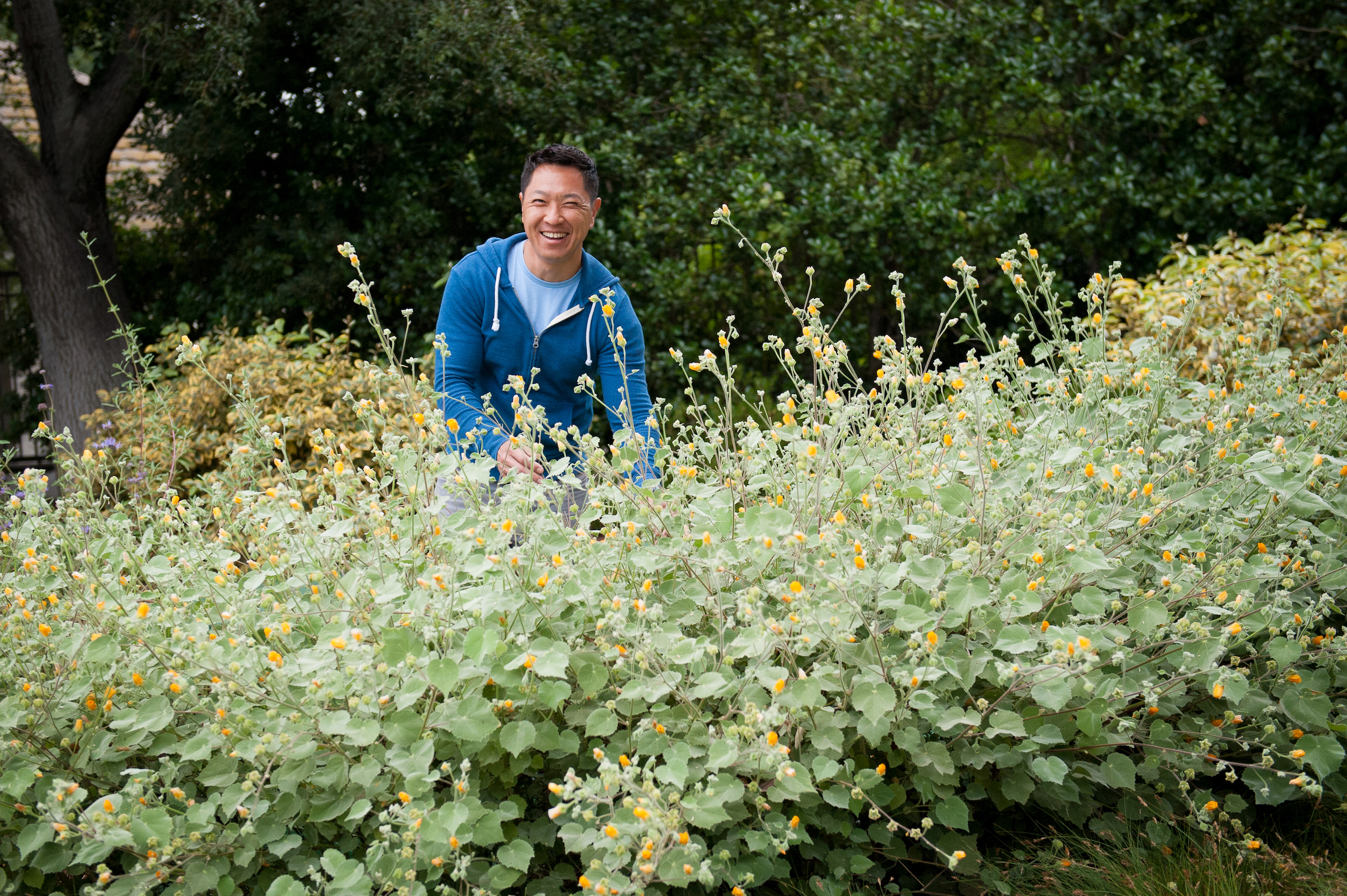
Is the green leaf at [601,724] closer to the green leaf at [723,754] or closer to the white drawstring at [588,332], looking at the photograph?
the green leaf at [723,754]

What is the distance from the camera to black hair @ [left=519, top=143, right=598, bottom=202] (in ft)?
10.8

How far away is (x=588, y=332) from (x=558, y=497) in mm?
1211

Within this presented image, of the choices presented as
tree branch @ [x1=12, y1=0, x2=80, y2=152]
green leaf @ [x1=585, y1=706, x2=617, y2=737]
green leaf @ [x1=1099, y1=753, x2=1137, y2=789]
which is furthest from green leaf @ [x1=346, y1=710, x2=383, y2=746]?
tree branch @ [x1=12, y1=0, x2=80, y2=152]

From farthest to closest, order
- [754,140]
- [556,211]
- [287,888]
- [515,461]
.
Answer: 1. [754,140]
2. [556,211]
3. [515,461]
4. [287,888]

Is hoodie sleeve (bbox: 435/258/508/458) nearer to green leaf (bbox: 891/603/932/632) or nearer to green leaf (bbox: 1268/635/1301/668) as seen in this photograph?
green leaf (bbox: 891/603/932/632)

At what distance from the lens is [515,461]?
2.87m

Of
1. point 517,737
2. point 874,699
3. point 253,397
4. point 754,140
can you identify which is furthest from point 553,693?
point 754,140

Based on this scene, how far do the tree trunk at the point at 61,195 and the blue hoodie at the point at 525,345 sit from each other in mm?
5013

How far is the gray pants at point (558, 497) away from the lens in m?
2.36

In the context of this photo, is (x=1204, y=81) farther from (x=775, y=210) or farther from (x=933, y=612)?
(x=933, y=612)

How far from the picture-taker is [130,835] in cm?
182

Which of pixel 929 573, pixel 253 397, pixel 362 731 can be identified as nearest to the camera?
pixel 362 731

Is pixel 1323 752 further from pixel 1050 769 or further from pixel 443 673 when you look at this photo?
pixel 443 673

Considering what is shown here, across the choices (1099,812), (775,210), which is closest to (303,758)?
(1099,812)
